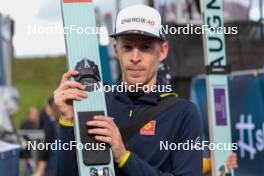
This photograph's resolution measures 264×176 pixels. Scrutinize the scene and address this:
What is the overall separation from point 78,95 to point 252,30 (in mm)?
7833

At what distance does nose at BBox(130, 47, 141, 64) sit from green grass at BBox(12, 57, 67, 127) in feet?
113

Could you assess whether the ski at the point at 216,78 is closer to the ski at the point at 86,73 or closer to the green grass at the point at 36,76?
the ski at the point at 86,73

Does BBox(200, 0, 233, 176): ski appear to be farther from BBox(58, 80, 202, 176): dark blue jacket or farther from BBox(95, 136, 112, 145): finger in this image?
BBox(95, 136, 112, 145): finger

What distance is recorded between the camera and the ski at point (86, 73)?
228 cm

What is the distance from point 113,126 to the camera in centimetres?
222

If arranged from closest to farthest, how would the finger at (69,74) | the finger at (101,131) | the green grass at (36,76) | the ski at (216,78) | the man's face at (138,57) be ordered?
the finger at (101,131)
the finger at (69,74)
the man's face at (138,57)
the ski at (216,78)
the green grass at (36,76)

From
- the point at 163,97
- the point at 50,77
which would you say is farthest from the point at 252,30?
the point at 50,77

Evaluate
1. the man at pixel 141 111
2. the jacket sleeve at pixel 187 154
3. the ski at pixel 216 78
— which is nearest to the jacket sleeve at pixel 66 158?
the man at pixel 141 111

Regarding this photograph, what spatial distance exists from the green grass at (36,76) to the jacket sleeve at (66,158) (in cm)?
3433

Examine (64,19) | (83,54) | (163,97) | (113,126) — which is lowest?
(113,126)

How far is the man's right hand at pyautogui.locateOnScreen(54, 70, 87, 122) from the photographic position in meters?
2.27

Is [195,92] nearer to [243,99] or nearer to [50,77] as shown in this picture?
[243,99]

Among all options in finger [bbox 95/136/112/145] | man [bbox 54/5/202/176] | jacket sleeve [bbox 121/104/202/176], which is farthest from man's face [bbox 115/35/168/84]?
finger [bbox 95/136/112/145]

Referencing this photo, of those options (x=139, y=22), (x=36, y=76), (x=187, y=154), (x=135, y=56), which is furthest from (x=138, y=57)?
(x=36, y=76)
